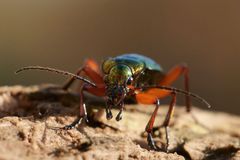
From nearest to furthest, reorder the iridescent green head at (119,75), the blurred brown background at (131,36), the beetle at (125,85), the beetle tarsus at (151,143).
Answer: the beetle tarsus at (151,143), the beetle at (125,85), the iridescent green head at (119,75), the blurred brown background at (131,36)

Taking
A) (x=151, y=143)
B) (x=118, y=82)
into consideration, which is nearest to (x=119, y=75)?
(x=118, y=82)

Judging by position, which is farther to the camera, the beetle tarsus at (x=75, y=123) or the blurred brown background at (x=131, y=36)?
the blurred brown background at (x=131, y=36)

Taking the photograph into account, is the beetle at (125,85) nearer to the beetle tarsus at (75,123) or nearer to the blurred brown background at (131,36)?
the beetle tarsus at (75,123)

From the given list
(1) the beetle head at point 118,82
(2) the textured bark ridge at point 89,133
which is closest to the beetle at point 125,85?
(1) the beetle head at point 118,82

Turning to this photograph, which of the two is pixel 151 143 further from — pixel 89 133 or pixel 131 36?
pixel 131 36

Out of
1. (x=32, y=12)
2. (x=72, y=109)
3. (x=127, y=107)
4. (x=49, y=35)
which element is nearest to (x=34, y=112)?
(x=72, y=109)

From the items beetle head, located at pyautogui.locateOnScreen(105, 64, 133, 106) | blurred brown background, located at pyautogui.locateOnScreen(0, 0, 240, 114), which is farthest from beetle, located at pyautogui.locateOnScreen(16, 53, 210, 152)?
blurred brown background, located at pyautogui.locateOnScreen(0, 0, 240, 114)
